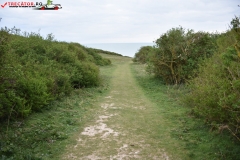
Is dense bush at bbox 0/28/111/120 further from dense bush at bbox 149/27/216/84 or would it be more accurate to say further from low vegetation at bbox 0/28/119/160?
dense bush at bbox 149/27/216/84

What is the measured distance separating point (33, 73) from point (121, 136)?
17.9 feet

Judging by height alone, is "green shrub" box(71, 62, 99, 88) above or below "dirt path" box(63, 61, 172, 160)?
above

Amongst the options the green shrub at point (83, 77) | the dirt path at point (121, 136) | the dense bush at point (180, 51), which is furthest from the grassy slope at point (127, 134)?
the dense bush at point (180, 51)

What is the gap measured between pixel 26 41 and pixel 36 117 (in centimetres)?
764

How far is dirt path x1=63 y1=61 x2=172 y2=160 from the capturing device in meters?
5.79

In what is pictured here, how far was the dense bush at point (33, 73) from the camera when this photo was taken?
6.73 meters

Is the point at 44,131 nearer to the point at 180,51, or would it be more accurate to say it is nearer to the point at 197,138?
the point at 197,138

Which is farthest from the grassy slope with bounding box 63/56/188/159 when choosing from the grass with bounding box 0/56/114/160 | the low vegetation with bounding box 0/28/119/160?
the low vegetation with bounding box 0/28/119/160

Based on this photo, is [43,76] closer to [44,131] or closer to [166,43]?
[44,131]

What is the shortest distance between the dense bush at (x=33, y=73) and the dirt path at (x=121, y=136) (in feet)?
7.67

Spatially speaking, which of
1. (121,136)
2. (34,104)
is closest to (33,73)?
(34,104)

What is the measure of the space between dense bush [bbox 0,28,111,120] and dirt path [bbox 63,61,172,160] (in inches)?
92.0

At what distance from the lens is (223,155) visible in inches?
215

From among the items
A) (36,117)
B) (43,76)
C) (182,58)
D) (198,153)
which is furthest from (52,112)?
(182,58)
